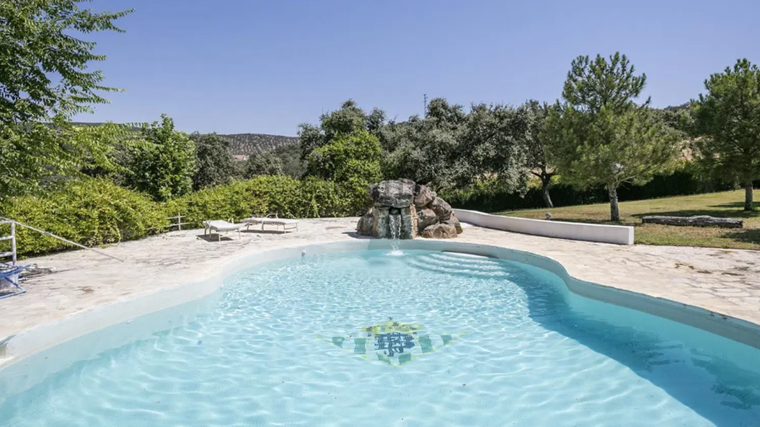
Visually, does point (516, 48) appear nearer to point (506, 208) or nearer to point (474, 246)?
point (474, 246)

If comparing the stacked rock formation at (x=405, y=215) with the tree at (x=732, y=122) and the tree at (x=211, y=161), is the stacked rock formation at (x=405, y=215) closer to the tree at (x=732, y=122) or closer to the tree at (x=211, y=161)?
the tree at (x=732, y=122)

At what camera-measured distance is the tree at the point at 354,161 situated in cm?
2342

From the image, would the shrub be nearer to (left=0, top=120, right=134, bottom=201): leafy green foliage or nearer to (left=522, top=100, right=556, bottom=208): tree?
(left=522, top=100, right=556, bottom=208): tree

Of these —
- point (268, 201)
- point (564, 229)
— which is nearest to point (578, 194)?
point (564, 229)

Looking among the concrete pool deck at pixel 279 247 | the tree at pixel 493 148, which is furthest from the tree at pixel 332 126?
the concrete pool deck at pixel 279 247

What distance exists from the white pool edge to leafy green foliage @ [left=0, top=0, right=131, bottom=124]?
3.81 metres

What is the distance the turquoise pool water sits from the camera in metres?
4.38

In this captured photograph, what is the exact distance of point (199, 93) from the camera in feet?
83.6

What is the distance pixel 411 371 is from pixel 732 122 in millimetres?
18857

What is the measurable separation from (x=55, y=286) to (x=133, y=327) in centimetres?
233

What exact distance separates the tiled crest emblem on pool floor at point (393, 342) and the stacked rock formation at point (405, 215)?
26.0 feet

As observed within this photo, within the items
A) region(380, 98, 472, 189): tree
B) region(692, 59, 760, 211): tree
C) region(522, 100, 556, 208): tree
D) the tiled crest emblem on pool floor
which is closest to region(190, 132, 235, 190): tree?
region(380, 98, 472, 189): tree

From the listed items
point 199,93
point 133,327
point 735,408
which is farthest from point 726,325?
point 199,93

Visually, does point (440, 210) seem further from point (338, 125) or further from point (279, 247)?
point (338, 125)
